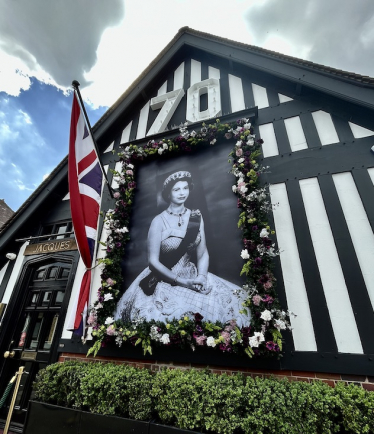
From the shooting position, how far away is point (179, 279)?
370cm

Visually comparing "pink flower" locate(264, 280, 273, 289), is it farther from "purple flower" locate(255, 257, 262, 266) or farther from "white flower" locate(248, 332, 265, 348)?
"white flower" locate(248, 332, 265, 348)

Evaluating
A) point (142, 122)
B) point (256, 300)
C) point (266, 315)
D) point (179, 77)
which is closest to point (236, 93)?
point (179, 77)

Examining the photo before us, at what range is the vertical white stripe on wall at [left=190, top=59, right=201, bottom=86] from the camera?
5.86 m

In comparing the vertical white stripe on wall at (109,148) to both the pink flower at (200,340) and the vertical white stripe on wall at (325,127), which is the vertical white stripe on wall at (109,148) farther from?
the pink flower at (200,340)

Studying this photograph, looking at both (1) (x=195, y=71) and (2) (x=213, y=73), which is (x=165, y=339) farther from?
(1) (x=195, y=71)

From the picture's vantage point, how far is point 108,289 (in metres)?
3.99

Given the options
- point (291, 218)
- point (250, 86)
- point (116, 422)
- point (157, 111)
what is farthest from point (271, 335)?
point (157, 111)

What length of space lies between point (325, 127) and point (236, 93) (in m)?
2.11

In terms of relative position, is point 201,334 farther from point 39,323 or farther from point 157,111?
point 157,111

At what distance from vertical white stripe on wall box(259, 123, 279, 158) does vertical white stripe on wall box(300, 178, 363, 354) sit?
800 mm

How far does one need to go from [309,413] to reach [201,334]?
1.35m

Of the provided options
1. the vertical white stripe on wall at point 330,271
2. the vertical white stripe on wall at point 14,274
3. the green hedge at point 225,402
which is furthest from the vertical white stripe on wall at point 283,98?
the vertical white stripe on wall at point 14,274

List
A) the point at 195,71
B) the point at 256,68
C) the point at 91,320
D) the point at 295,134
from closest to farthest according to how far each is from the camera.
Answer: the point at 91,320, the point at 295,134, the point at 256,68, the point at 195,71

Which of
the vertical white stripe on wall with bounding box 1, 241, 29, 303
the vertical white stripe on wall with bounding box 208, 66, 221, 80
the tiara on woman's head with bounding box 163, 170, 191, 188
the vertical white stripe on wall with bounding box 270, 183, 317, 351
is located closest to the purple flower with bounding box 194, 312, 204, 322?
the vertical white stripe on wall with bounding box 270, 183, 317, 351
